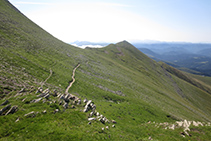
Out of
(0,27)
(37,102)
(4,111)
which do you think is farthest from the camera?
(0,27)

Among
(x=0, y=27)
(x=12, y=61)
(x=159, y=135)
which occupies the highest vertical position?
(x=0, y=27)

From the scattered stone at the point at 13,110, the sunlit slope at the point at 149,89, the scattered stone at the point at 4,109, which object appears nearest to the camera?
the scattered stone at the point at 4,109

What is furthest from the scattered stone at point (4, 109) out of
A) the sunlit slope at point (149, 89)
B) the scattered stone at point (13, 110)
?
the sunlit slope at point (149, 89)

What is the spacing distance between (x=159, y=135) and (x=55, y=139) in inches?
786

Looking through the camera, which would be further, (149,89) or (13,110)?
(149,89)

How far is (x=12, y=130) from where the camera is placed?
1312cm

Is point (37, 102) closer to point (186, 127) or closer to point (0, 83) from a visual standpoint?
point (0, 83)

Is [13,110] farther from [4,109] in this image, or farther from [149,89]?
[149,89]

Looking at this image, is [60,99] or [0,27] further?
[0,27]

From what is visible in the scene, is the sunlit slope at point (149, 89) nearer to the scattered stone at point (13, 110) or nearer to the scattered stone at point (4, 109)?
the scattered stone at point (13, 110)

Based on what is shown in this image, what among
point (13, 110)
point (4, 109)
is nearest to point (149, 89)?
point (13, 110)

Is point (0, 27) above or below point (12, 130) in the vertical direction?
above

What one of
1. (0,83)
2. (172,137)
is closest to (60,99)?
(0,83)

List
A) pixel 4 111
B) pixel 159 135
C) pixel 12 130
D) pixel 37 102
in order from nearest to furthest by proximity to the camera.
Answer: pixel 12 130, pixel 4 111, pixel 37 102, pixel 159 135
